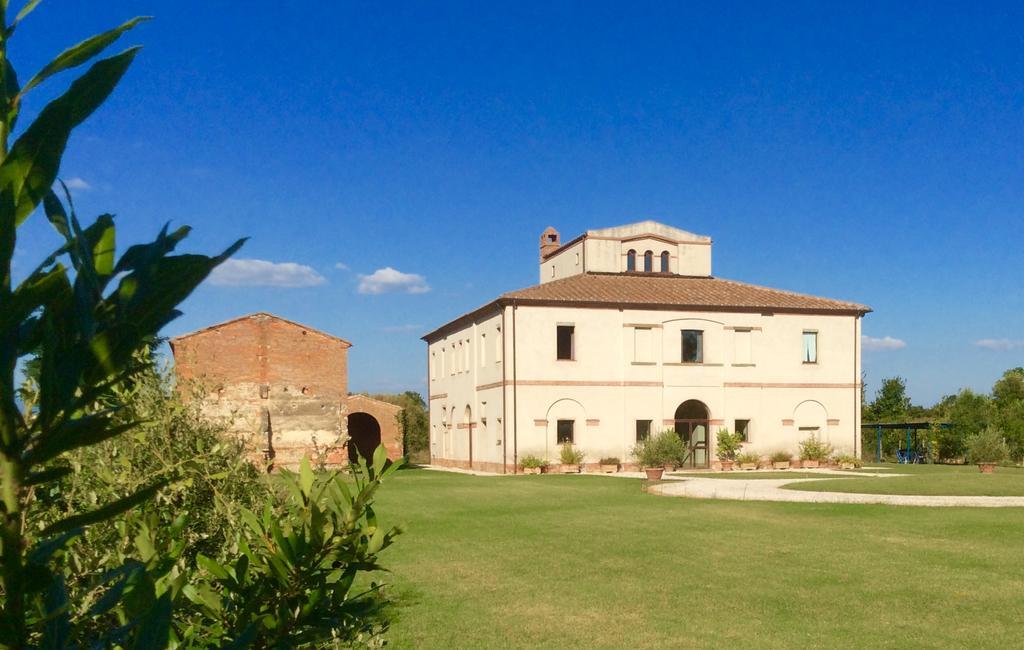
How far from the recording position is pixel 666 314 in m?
38.9

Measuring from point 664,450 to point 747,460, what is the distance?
5.02 m

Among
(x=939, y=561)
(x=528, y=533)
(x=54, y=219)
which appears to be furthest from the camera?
(x=528, y=533)

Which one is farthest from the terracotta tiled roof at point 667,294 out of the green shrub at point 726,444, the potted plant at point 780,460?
the potted plant at point 780,460

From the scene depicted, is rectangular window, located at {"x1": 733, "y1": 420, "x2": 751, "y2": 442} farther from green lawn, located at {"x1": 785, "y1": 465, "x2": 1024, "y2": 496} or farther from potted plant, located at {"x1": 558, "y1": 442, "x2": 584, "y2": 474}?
green lawn, located at {"x1": 785, "y1": 465, "x2": 1024, "y2": 496}

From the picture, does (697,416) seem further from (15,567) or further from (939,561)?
(15,567)

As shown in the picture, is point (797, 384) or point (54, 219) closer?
point (54, 219)

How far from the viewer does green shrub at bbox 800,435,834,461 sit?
39.3 m

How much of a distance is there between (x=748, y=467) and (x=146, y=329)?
3952cm

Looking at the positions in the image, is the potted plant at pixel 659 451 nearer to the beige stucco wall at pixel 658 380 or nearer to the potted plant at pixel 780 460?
the beige stucco wall at pixel 658 380

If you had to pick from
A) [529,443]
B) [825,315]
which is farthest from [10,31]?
[825,315]

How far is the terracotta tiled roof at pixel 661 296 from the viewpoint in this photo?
38.1 meters

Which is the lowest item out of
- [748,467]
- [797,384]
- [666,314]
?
[748,467]

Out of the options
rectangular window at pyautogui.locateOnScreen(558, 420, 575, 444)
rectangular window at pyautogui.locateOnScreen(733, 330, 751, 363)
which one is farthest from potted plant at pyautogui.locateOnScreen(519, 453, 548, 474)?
rectangular window at pyautogui.locateOnScreen(733, 330, 751, 363)

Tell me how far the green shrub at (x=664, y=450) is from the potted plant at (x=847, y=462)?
7.85 metres
